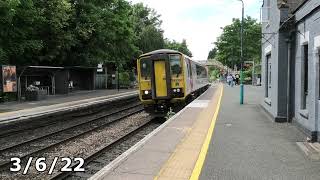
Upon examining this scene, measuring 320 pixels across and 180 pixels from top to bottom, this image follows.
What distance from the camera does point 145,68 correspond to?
23.5 m

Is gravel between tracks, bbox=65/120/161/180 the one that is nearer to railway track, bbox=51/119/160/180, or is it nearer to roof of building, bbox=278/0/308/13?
railway track, bbox=51/119/160/180

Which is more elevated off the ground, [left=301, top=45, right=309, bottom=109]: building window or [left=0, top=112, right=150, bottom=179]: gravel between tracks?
[left=301, top=45, right=309, bottom=109]: building window

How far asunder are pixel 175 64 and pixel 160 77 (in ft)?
3.23

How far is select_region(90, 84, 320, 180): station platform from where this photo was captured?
856 centimetres

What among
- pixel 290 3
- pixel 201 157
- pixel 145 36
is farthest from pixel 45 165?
pixel 145 36

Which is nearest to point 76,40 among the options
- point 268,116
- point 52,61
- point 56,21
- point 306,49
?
point 52,61

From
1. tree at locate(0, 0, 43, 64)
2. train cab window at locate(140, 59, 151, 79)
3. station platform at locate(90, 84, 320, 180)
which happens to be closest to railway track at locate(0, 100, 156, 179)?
station platform at locate(90, 84, 320, 180)

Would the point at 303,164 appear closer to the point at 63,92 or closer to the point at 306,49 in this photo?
the point at 306,49

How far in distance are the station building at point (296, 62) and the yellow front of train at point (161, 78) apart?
216 inches

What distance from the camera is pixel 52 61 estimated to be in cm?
→ 4138

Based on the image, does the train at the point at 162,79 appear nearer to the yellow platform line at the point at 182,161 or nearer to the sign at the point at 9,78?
the yellow platform line at the point at 182,161

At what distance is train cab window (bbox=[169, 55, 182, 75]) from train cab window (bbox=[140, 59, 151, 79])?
1.07 m

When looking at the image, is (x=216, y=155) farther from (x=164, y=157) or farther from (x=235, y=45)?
(x=235, y=45)

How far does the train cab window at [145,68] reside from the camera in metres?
23.4
